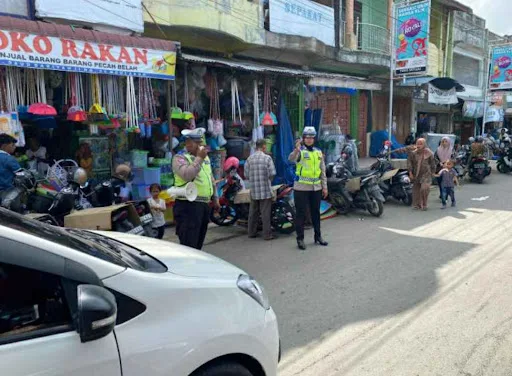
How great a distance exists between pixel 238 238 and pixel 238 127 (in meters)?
3.51

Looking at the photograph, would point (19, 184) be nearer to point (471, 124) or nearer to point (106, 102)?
point (106, 102)

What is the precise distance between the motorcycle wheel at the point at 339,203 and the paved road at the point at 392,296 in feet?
2.04

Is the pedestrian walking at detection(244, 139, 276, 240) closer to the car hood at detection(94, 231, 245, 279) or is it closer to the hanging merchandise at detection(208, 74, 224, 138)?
the hanging merchandise at detection(208, 74, 224, 138)

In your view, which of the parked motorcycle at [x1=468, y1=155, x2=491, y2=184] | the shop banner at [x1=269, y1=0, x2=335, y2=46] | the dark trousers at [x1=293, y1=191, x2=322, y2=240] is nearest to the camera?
the dark trousers at [x1=293, y1=191, x2=322, y2=240]

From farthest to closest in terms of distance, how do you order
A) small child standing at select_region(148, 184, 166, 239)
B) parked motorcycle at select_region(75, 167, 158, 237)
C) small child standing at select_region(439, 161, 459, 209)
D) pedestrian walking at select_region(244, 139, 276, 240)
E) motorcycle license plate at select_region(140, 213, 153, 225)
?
small child standing at select_region(439, 161, 459, 209) < pedestrian walking at select_region(244, 139, 276, 240) < small child standing at select_region(148, 184, 166, 239) < parked motorcycle at select_region(75, 167, 158, 237) < motorcycle license plate at select_region(140, 213, 153, 225)

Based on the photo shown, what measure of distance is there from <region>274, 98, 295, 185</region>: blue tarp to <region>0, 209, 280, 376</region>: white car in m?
8.81

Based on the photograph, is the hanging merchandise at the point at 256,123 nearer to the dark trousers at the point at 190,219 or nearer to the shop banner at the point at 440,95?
the dark trousers at the point at 190,219

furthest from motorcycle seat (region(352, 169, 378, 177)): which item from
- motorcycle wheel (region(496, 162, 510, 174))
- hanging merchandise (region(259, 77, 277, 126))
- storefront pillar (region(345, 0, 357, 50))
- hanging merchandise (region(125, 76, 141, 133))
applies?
motorcycle wheel (region(496, 162, 510, 174))

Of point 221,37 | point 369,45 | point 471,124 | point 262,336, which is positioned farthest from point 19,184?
point 471,124

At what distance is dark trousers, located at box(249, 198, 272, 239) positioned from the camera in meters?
7.27

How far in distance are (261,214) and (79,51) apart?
3.74 m

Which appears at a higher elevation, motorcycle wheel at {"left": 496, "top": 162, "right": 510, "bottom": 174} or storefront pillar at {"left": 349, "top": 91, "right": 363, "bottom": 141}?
storefront pillar at {"left": 349, "top": 91, "right": 363, "bottom": 141}

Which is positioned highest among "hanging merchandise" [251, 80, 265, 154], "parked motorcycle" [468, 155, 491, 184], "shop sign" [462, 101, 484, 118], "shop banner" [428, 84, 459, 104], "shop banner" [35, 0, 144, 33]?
"shop banner" [35, 0, 144, 33]

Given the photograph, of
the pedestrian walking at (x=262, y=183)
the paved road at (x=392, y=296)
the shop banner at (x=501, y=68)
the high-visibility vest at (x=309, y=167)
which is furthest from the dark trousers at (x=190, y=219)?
the shop banner at (x=501, y=68)
